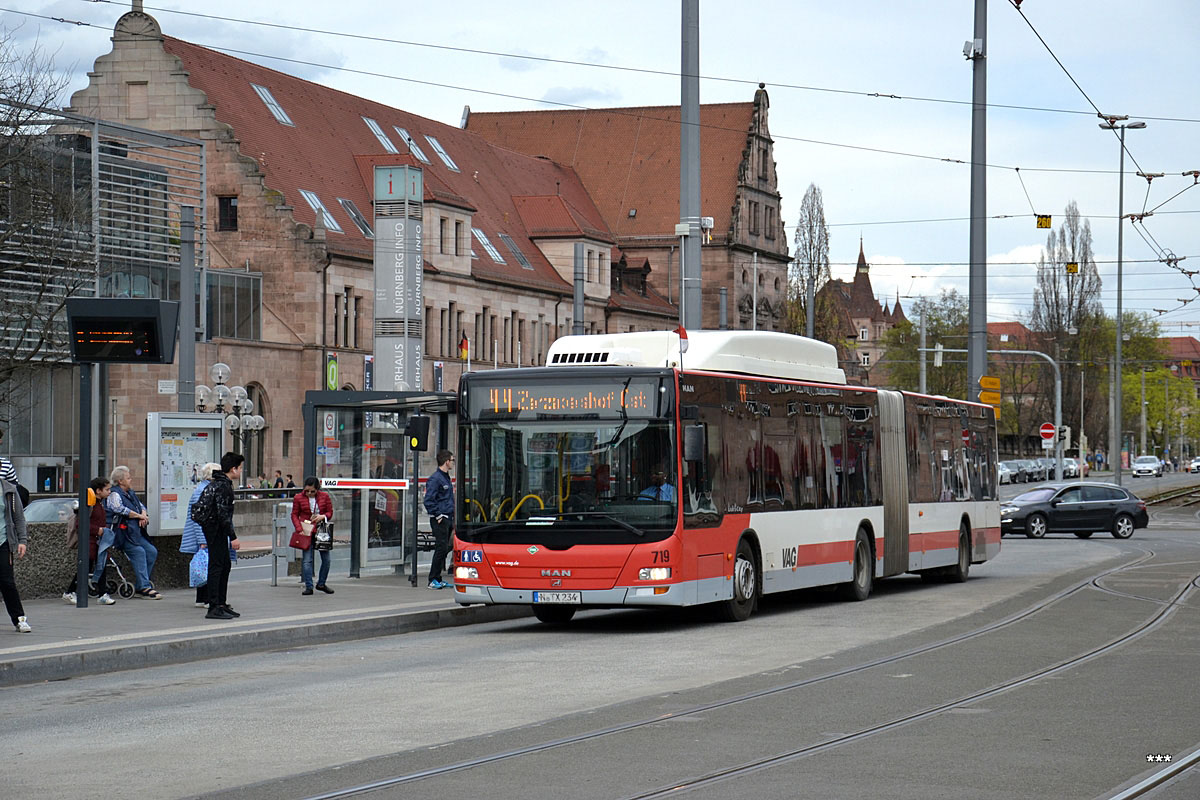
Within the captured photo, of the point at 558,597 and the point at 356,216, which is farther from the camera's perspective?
the point at 356,216

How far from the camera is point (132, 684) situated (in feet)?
45.8

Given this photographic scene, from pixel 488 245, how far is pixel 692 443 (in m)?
61.4

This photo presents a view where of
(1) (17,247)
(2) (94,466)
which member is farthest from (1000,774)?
(2) (94,466)

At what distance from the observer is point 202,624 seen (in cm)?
1781

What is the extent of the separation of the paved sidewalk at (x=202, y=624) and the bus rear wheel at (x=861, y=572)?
181 inches

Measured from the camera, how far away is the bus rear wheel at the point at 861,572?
23.4 meters

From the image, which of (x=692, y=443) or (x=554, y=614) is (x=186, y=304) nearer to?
(x=554, y=614)

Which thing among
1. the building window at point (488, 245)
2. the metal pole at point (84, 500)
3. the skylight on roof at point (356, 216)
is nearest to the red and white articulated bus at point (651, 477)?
the metal pole at point (84, 500)

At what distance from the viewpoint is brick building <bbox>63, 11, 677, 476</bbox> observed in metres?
60.6

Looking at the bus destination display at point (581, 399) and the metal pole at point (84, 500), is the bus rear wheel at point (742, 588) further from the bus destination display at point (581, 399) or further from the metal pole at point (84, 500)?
the metal pole at point (84, 500)

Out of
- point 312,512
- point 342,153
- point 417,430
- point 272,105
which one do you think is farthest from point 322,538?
point 342,153

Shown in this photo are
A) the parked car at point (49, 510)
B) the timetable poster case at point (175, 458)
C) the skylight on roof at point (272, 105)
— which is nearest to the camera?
the timetable poster case at point (175, 458)

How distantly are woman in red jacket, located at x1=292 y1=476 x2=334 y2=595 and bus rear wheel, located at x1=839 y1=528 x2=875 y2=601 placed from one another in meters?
6.81

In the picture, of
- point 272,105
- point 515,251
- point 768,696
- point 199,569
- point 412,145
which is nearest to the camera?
point 768,696
